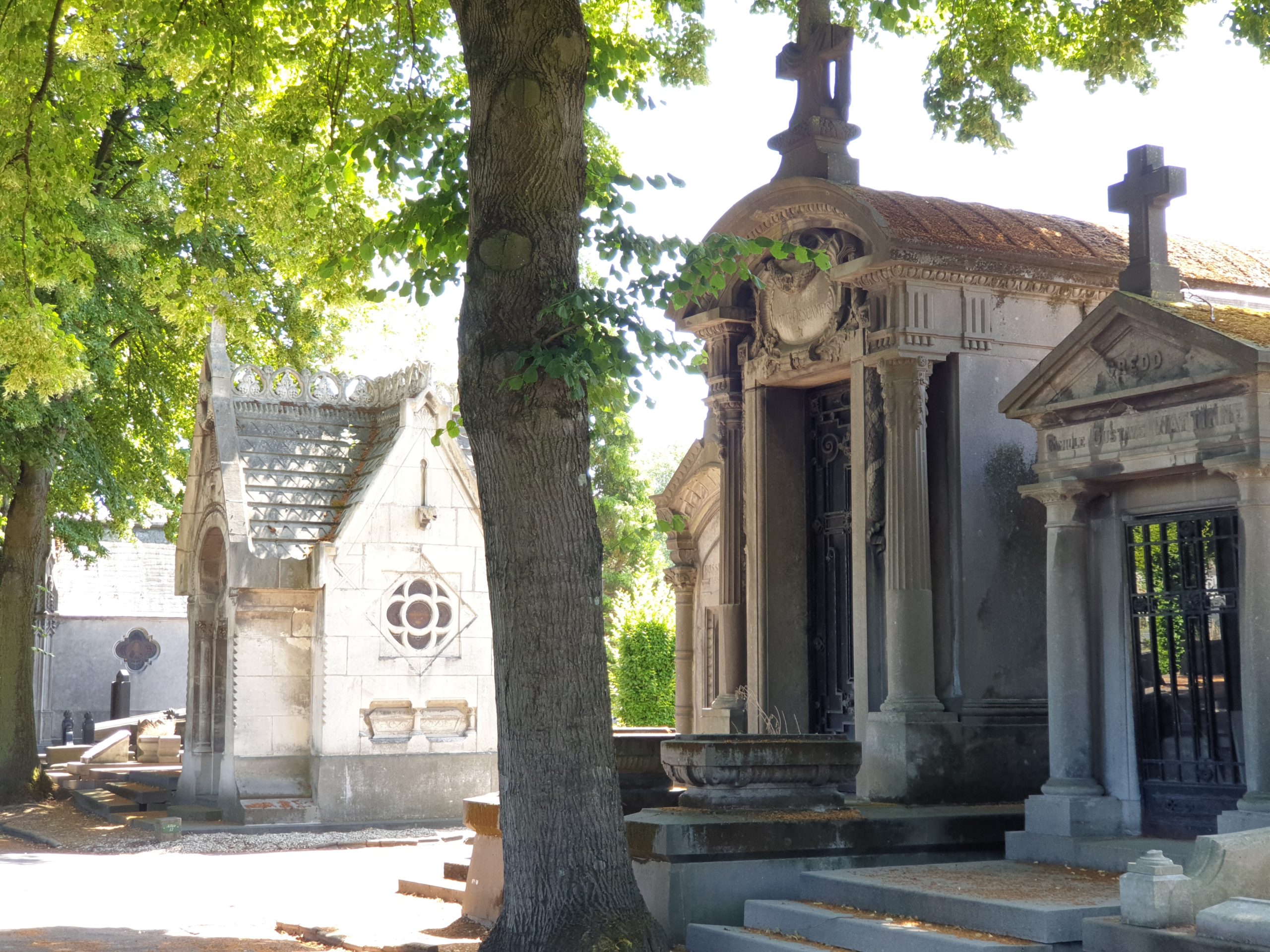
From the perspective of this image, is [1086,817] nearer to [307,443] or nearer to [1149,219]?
Answer: [1149,219]

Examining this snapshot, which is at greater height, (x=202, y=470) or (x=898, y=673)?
(x=202, y=470)

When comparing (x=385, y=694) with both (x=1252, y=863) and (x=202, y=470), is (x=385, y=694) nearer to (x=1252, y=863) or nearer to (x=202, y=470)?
(x=202, y=470)

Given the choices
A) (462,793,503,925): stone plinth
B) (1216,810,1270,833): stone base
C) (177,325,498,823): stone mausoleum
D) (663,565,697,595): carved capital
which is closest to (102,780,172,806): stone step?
(177,325,498,823): stone mausoleum

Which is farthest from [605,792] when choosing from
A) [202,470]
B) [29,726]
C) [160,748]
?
[160,748]

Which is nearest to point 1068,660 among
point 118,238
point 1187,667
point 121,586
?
point 1187,667

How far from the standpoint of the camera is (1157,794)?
8.89m

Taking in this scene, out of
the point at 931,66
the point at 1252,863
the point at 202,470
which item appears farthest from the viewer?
Answer: the point at 202,470

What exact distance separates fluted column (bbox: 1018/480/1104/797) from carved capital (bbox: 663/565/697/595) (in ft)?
22.9

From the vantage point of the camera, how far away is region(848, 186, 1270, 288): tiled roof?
10492 millimetres

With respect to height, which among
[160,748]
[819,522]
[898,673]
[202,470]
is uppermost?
[202,470]

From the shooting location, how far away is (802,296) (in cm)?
1161

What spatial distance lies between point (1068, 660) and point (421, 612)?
9.17m

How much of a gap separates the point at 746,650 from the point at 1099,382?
4.27m

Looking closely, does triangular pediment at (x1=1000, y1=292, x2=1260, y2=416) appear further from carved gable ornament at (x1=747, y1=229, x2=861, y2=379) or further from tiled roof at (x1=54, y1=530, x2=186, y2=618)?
Answer: tiled roof at (x1=54, y1=530, x2=186, y2=618)
